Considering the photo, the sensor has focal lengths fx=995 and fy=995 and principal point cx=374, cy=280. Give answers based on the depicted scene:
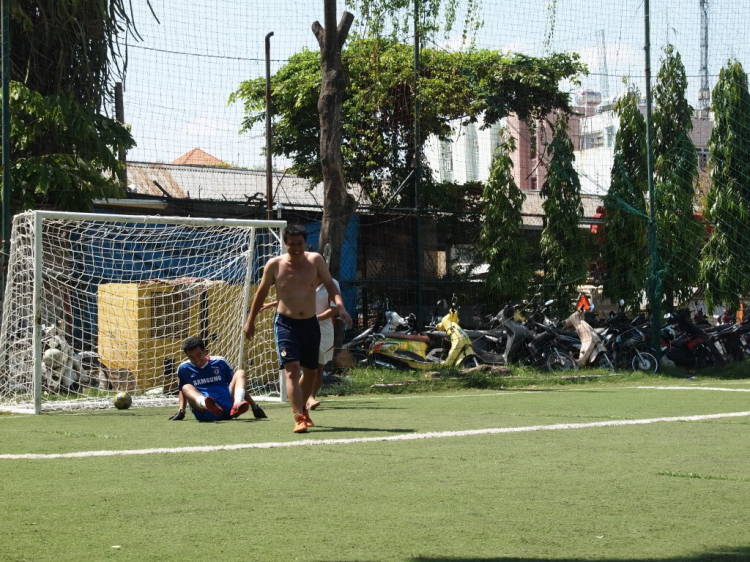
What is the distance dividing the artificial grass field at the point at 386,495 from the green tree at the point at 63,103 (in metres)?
6.25

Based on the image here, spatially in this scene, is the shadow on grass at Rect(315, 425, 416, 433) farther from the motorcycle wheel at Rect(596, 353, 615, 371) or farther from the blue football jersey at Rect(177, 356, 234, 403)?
the motorcycle wheel at Rect(596, 353, 615, 371)

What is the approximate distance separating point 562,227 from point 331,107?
5.97 metres

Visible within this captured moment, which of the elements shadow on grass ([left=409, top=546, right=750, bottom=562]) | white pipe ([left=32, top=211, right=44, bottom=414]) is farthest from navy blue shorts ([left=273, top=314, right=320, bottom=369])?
shadow on grass ([left=409, top=546, right=750, bottom=562])

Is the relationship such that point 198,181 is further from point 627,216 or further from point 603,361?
point 603,361

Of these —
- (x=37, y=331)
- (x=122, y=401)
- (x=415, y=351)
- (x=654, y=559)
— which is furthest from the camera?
(x=415, y=351)

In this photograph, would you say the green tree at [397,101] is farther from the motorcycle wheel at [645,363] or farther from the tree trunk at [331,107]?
→ the motorcycle wheel at [645,363]

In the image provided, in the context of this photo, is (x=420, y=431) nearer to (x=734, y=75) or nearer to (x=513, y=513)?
(x=513, y=513)

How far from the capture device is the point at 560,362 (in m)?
16.8

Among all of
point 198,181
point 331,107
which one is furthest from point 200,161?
point 331,107

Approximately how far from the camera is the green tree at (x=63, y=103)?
13.3m

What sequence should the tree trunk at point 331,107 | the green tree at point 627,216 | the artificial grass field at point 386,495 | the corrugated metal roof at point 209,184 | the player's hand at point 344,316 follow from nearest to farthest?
the artificial grass field at point 386,495 → the player's hand at point 344,316 → the tree trunk at point 331,107 → the green tree at point 627,216 → the corrugated metal roof at point 209,184

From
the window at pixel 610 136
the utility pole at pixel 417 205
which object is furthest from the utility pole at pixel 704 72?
the utility pole at pixel 417 205

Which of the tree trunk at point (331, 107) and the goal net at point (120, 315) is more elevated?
the tree trunk at point (331, 107)

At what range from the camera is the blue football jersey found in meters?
8.91
